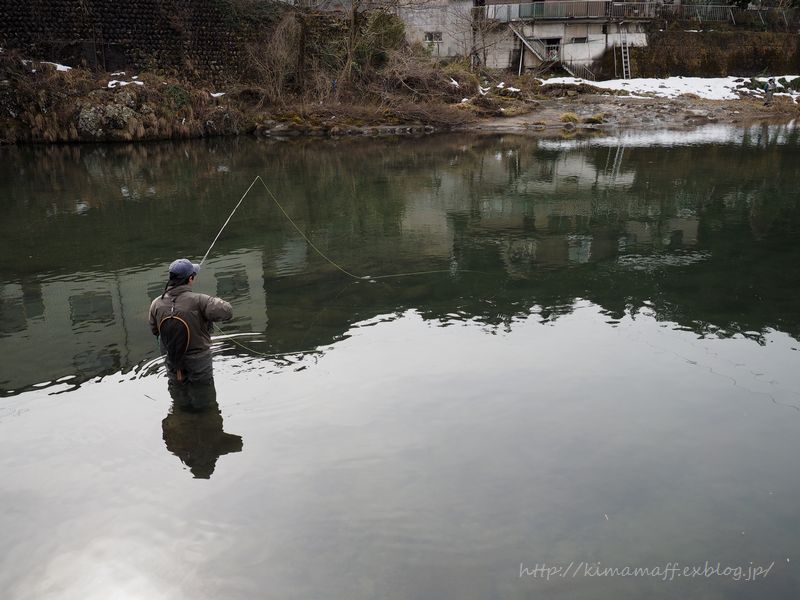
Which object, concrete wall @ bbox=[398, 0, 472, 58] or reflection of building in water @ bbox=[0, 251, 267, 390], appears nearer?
reflection of building in water @ bbox=[0, 251, 267, 390]

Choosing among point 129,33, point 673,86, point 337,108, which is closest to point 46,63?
point 129,33

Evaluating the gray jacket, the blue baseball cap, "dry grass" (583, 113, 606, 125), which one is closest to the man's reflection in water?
the gray jacket

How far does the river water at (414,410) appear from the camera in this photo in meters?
5.64

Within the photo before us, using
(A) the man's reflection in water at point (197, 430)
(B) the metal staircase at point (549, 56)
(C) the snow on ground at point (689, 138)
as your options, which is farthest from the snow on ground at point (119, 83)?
(A) the man's reflection in water at point (197, 430)

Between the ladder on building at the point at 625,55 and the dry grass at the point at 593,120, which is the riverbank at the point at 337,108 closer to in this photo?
the dry grass at the point at 593,120

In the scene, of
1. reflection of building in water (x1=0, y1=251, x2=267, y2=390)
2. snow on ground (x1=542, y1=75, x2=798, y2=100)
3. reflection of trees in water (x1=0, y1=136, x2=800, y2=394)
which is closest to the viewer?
reflection of building in water (x1=0, y1=251, x2=267, y2=390)

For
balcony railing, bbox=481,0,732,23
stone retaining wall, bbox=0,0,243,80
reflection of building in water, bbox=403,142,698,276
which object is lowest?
reflection of building in water, bbox=403,142,698,276

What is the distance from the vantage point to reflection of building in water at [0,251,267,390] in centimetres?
943

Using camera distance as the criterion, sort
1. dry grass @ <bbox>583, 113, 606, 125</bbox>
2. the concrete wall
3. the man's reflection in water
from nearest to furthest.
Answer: the man's reflection in water, dry grass @ <bbox>583, 113, 606, 125</bbox>, the concrete wall

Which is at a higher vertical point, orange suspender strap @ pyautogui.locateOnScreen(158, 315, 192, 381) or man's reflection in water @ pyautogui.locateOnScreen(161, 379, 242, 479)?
orange suspender strap @ pyautogui.locateOnScreen(158, 315, 192, 381)

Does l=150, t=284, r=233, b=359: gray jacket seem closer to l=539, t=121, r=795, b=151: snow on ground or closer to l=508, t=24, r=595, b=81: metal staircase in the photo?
l=539, t=121, r=795, b=151: snow on ground

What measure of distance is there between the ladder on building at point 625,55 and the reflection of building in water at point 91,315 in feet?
140

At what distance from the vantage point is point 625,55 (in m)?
49.9

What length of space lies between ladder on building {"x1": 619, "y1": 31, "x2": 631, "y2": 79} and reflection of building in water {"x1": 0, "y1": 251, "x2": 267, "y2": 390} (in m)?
42.6
